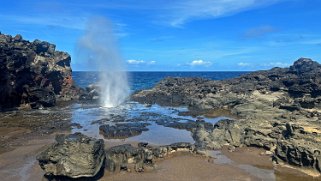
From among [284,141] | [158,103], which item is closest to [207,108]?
[158,103]

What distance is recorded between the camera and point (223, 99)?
149ft

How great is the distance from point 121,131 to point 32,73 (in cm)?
2531

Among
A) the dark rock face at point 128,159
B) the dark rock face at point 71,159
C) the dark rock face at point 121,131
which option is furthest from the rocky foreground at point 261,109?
the dark rock face at point 71,159

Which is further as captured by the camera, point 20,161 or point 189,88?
point 189,88

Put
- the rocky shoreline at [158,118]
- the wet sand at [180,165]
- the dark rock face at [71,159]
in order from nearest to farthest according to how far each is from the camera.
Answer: the dark rock face at [71,159]
the rocky shoreline at [158,118]
the wet sand at [180,165]

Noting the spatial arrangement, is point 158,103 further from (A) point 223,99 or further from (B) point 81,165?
(B) point 81,165

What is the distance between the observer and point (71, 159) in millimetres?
16172

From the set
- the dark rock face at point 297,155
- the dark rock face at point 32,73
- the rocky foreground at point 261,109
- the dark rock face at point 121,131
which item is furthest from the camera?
the dark rock face at point 32,73

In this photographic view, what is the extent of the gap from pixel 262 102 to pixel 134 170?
2437 cm

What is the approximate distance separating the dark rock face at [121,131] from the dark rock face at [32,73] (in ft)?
60.7

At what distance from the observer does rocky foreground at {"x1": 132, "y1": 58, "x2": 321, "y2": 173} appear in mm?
19948

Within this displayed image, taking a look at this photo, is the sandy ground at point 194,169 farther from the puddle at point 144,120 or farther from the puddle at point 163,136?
the puddle at point 144,120

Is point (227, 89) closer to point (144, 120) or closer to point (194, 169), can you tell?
point (144, 120)

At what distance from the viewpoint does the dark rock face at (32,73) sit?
141 ft
